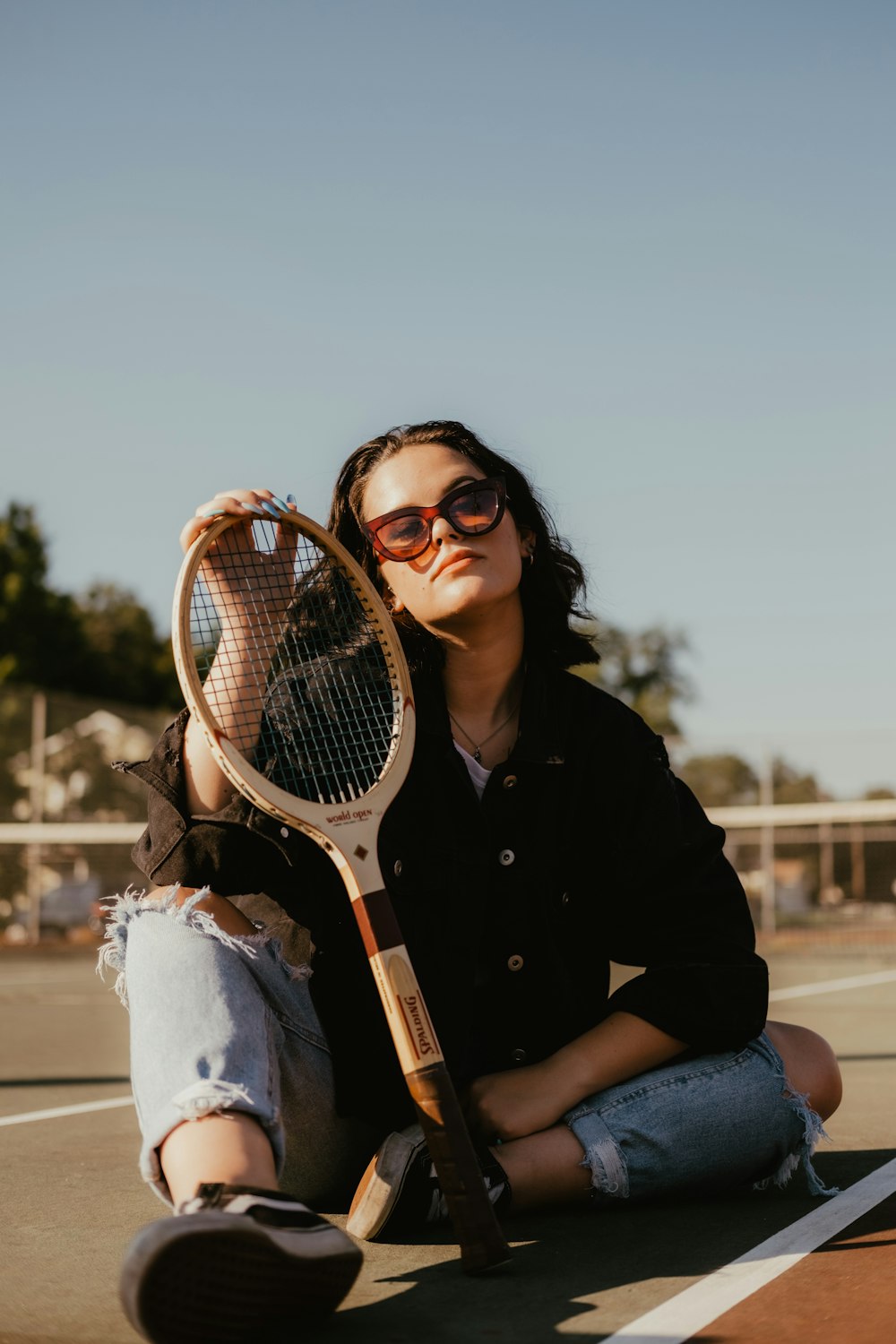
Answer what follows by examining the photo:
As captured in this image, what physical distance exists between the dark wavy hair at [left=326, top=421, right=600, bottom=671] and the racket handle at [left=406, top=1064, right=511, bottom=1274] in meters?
1.13

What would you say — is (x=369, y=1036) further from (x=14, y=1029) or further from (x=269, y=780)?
(x=14, y=1029)

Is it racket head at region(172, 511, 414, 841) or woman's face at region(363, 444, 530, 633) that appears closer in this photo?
racket head at region(172, 511, 414, 841)

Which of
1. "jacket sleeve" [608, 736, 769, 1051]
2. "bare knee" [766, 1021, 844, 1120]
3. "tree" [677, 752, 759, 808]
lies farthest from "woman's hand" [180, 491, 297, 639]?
"tree" [677, 752, 759, 808]

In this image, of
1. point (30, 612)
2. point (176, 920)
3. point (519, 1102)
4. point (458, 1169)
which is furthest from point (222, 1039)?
point (30, 612)

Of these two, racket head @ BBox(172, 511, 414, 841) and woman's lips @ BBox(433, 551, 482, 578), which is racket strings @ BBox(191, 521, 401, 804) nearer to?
racket head @ BBox(172, 511, 414, 841)

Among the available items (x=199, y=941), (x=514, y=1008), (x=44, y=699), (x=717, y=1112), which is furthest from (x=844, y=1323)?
(x=44, y=699)

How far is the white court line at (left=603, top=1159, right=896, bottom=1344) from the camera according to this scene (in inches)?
77.9

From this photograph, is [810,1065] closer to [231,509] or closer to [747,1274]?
[747,1274]

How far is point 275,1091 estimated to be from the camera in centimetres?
228

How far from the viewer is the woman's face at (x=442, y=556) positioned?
9.54 feet

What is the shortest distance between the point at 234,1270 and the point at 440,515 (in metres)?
1.50

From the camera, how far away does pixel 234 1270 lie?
6.07ft

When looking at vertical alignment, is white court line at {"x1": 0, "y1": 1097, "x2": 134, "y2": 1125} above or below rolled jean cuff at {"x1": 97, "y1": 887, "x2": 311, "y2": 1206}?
below

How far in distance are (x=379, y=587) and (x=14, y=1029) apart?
5397 mm
